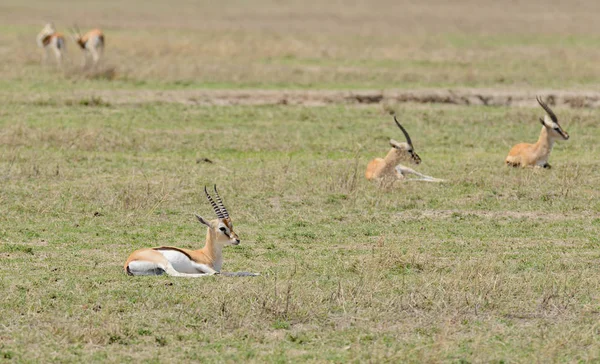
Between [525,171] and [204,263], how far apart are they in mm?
5734

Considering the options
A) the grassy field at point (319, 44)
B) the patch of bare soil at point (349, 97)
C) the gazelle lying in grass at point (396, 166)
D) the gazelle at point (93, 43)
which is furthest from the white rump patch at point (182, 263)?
the gazelle at point (93, 43)

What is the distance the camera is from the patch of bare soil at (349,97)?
18.3m

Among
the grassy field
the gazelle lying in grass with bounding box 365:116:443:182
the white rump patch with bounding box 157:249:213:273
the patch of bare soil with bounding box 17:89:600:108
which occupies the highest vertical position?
the white rump patch with bounding box 157:249:213:273

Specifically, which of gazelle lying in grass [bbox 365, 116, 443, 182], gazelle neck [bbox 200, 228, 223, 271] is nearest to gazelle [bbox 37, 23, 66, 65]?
gazelle lying in grass [bbox 365, 116, 443, 182]

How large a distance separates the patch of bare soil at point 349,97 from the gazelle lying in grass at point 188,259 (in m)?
9.98

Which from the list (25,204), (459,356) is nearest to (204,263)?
(459,356)

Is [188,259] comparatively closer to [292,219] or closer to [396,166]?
[292,219]

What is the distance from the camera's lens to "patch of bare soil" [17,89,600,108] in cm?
1831

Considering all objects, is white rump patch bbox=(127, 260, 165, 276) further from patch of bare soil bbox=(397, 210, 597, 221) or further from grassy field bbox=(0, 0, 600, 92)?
grassy field bbox=(0, 0, 600, 92)

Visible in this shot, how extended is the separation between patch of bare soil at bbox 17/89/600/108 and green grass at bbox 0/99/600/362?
4.77ft

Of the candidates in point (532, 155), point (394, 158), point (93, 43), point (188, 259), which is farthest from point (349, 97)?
point (188, 259)

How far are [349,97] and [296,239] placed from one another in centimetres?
954

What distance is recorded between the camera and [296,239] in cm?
958

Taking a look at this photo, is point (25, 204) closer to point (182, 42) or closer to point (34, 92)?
point (34, 92)
